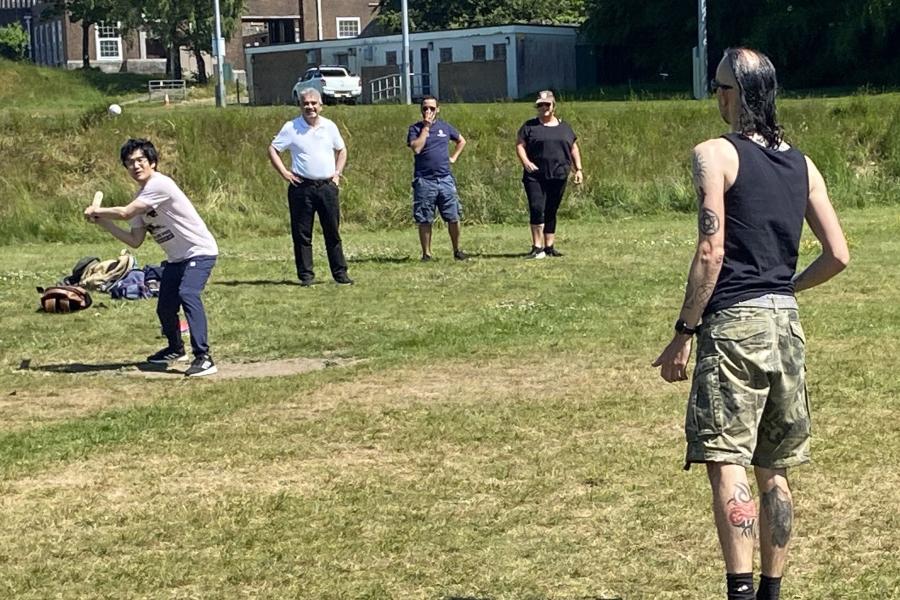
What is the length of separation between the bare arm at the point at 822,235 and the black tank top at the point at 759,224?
12 centimetres

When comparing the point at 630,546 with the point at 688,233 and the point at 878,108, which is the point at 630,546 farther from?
the point at 878,108

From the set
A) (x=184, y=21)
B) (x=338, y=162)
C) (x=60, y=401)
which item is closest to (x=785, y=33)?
(x=184, y=21)

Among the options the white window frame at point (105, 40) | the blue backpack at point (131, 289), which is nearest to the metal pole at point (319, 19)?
the white window frame at point (105, 40)

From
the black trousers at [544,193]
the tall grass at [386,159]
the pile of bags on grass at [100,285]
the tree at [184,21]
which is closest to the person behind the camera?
the pile of bags on grass at [100,285]

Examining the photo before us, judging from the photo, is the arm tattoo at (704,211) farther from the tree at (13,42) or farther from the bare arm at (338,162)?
the tree at (13,42)

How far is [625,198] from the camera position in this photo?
24.3 metres

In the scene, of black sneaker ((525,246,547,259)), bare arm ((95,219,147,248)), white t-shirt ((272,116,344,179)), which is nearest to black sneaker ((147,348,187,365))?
bare arm ((95,219,147,248))

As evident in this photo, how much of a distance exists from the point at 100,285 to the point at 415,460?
796 centimetres

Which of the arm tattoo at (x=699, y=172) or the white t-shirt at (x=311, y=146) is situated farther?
the white t-shirt at (x=311, y=146)

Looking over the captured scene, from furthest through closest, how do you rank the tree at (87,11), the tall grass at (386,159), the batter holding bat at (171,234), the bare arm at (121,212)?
1. the tree at (87,11)
2. the tall grass at (386,159)
3. the batter holding bat at (171,234)
4. the bare arm at (121,212)

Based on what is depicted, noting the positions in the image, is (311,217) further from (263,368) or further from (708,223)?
(708,223)

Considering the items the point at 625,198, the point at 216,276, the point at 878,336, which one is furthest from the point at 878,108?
the point at 878,336

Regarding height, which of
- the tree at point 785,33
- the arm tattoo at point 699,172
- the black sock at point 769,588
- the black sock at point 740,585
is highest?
the tree at point 785,33

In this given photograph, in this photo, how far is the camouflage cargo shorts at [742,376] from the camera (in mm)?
4531
